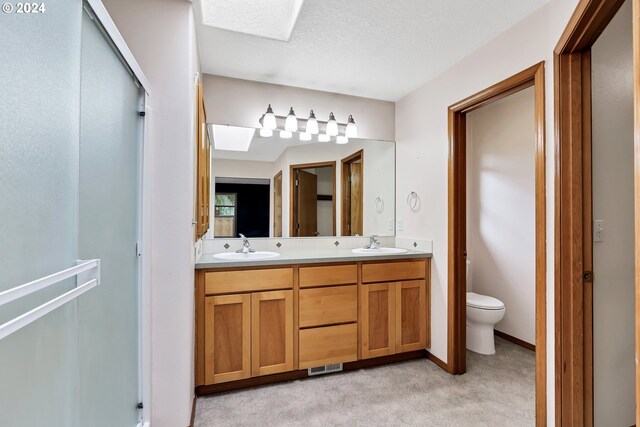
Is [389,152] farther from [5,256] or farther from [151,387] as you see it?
[5,256]

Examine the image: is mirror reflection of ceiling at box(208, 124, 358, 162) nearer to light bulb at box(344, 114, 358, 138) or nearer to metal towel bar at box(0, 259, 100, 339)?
light bulb at box(344, 114, 358, 138)

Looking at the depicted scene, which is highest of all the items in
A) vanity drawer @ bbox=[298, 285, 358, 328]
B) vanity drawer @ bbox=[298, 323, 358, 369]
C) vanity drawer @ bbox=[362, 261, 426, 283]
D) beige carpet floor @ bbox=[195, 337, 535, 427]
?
vanity drawer @ bbox=[362, 261, 426, 283]

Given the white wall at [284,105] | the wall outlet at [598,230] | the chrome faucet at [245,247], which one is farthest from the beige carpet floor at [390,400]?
the white wall at [284,105]

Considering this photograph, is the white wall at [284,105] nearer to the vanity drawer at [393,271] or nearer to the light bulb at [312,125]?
the light bulb at [312,125]

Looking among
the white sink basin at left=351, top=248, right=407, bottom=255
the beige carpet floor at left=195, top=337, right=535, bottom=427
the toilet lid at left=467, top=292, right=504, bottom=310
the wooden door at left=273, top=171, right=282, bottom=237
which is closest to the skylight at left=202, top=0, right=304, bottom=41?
the wooden door at left=273, top=171, right=282, bottom=237

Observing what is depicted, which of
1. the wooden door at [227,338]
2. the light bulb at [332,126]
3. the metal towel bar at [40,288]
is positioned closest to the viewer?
the metal towel bar at [40,288]

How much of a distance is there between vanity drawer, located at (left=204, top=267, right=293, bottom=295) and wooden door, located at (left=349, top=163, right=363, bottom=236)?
39.5 inches

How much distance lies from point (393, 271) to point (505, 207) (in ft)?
4.76

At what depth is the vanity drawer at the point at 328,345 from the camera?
7.11ft

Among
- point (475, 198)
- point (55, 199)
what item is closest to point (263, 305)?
point (55, 199)

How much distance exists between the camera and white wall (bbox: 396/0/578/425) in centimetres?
155

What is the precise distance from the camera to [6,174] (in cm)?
61

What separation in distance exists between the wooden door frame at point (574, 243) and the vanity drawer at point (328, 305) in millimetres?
1246

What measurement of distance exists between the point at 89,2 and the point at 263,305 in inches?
69.4
